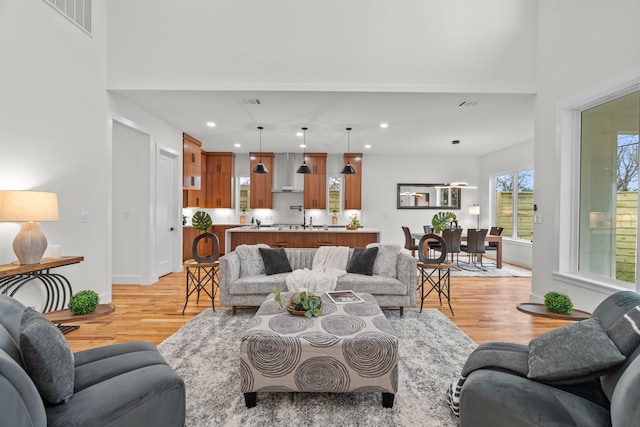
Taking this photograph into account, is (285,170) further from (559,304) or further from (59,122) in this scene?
(559,304)

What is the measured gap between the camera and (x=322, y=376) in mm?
1930

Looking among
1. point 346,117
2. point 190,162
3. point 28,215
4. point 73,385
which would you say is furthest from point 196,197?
point 73,385

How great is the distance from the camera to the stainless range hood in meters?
8.42

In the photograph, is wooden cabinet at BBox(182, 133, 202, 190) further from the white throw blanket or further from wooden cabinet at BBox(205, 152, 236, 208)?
the white throw blanket

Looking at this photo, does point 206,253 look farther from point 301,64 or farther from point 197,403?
point 197,403

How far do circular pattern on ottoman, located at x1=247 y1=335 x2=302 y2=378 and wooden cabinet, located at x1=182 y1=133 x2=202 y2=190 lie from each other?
5.27 meters

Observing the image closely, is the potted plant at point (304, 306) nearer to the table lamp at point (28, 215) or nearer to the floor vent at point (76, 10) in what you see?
the table lamp at point (28, 215)

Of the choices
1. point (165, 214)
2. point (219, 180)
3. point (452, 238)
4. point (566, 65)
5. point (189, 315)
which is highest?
point (566, 65)

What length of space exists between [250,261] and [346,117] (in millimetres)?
2992

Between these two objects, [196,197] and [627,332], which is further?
[196,197]

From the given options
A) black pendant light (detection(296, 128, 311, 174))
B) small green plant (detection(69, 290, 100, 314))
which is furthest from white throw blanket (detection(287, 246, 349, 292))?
black pendant light (detection(296, 128, 311, 174))

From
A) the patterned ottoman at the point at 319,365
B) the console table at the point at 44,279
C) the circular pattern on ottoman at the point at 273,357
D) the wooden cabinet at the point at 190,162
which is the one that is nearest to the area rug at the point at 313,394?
the patterned ottoman at the point at 319,365

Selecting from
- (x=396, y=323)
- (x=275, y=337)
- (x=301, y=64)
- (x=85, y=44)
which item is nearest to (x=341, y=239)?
(x=396, y=323)

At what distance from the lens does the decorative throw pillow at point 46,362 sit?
1.21 metres
